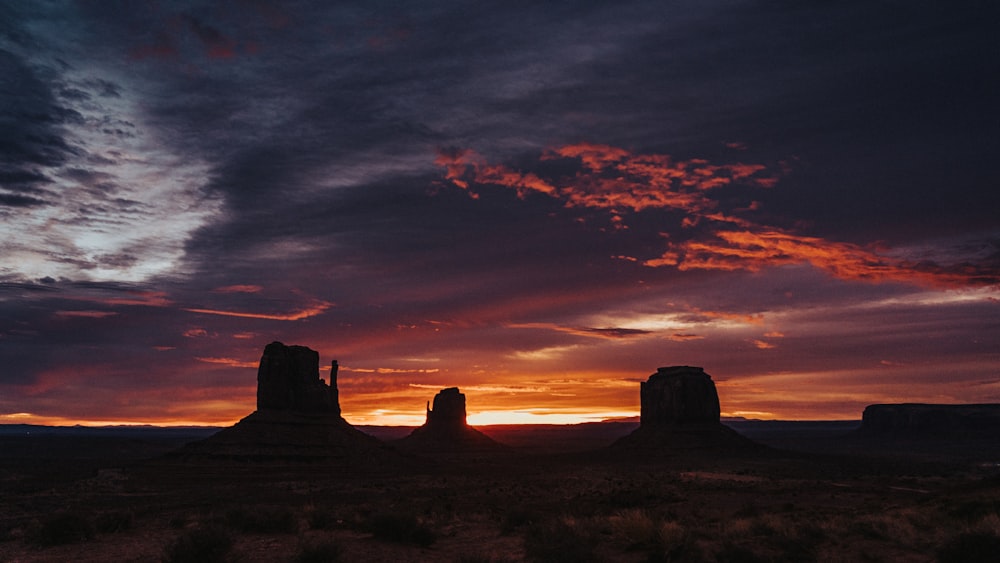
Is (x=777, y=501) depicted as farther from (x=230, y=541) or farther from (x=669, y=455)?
(x=669, y=455)

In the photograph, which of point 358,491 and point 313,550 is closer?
point 313,550

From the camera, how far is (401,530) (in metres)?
21.3

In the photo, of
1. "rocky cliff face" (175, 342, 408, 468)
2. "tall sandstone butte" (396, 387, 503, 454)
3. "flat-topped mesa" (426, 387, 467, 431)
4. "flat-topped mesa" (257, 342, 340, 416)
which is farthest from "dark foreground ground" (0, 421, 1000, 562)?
"flat-topped mesa" (426, 387, 467, 431)

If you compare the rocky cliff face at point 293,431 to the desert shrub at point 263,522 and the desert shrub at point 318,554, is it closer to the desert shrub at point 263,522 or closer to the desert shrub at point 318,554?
the desert shrub at point 263,522

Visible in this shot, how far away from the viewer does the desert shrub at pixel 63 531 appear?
68.5ft

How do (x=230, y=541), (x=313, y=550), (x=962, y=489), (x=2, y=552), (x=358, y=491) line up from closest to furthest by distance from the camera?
1. (x=313, y=550)
2. (x=230, y=541)
3. (x=2, y=552)
4. (x=962, y=489)
5. (x=358, y=491)

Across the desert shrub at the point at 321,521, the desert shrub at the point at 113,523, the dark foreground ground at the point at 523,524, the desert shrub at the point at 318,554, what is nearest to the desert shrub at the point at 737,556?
the dark foreground ground at the point at 523,524

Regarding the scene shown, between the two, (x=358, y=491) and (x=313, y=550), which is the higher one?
(x=313, y=550)

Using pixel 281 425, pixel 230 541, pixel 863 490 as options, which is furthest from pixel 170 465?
pixel 863 490

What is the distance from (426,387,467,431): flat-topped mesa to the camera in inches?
5861

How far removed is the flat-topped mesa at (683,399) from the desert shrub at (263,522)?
99452 millimetres

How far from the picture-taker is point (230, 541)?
60.2 ft

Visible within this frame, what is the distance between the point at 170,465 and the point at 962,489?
241 feet

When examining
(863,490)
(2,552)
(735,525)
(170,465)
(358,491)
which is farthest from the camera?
(170,465)
